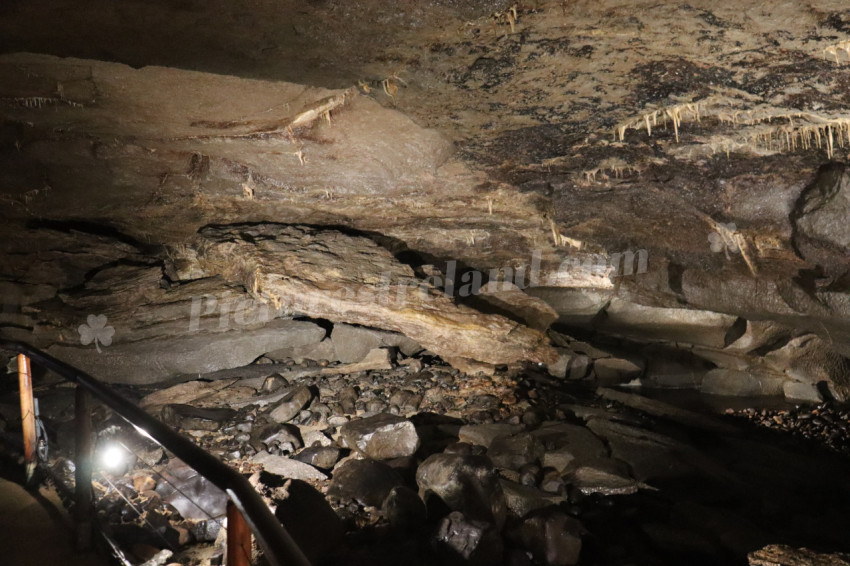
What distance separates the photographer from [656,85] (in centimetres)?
483

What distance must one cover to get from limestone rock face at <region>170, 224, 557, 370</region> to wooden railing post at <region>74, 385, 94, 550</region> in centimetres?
529

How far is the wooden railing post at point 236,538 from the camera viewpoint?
5.24 feet

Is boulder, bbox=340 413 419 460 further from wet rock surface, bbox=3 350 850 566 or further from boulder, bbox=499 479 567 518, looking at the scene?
boulder, bbox=499 479 567 518

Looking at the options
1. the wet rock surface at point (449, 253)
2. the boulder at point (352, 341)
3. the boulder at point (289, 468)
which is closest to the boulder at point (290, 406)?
the wet rock surface at point (449, 253)

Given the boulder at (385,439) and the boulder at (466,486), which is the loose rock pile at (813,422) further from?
the boulder at (385,439)

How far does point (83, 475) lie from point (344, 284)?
18.6 ft

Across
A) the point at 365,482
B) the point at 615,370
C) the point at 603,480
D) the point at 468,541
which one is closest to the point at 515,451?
the point at 603,480

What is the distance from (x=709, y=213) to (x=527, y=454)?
492 centimetres

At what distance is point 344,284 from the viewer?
8.38 metres

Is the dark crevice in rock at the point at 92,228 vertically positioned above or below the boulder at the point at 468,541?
above

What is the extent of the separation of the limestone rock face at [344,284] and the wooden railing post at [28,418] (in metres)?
4.56

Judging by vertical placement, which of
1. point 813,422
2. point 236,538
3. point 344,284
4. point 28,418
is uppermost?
point 236,538

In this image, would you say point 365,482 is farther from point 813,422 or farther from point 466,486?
point 813,422

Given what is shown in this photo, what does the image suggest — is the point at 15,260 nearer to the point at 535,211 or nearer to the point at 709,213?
the point at 535,211
